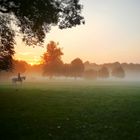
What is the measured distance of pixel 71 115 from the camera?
2195cm

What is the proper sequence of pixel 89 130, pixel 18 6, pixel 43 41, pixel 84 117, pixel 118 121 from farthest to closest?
1. pixel 43 41
2. pixel 18 6
3. pixel 84 117
4. pixel 118 121
5. pixel 89 130

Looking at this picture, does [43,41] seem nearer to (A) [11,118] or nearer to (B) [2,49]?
(B) [2,49]

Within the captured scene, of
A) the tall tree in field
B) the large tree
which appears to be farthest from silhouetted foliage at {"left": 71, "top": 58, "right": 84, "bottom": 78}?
the large tree

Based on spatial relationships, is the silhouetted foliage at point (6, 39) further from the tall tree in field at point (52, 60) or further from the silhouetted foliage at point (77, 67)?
the silhouetted foliage at point (77, 67)

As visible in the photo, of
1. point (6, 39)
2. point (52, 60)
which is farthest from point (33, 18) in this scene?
point (52, 60)

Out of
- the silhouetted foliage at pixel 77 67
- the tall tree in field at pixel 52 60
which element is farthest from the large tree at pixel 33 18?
the silhouetted foliage at pixel 77 67

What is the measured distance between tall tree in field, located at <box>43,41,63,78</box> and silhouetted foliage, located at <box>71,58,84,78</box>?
1491 cm

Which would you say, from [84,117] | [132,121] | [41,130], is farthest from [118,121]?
[41,130]

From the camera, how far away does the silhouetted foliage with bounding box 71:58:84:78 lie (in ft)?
583

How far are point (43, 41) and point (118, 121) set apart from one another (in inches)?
846

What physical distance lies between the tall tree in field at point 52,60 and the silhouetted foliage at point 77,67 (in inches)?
587

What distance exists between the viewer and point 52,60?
162 m

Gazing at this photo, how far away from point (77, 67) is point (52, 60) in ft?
78.1

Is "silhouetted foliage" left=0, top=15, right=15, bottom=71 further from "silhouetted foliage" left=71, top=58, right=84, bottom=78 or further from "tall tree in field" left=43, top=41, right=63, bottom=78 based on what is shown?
"silhouetted foliage" left=71, top=58, right=84, bottom=78
